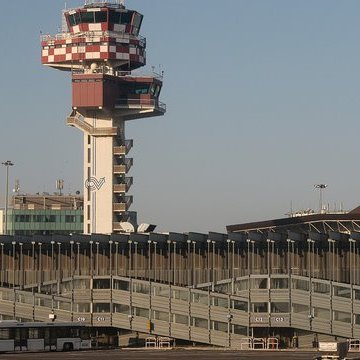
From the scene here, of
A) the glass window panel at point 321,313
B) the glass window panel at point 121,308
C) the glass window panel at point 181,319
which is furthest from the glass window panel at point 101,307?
the glass window panel at point 321,313

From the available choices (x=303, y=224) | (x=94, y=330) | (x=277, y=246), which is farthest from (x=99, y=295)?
(x=303, y=224)

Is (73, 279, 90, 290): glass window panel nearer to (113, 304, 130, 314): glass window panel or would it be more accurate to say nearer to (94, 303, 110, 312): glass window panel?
(94, 303, 110, 312): glass window panel

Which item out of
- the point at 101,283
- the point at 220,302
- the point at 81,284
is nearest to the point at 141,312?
the point at 101,283

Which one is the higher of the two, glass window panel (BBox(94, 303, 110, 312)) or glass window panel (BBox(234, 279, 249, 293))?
glass window panel (BBox(234, 279, 249, 293))

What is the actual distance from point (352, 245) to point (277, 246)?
8430 millimetres

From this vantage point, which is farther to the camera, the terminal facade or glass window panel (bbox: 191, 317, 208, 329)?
glass window panel (bbox: 191, 317, 208, 329)

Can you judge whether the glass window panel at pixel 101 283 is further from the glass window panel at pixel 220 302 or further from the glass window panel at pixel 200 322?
the glass window panel at pixel 220 302

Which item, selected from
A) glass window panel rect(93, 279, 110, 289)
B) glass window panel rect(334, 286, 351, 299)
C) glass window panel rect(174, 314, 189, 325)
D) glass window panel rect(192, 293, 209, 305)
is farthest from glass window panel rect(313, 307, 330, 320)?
glass window panel rect(93, 279, 110, 289)

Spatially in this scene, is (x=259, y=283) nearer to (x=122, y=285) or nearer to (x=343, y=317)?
(x=343, y=317)

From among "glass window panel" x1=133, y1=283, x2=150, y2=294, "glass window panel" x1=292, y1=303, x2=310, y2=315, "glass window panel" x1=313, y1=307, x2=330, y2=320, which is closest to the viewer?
"glass window panel" x1=313, y1=307, x2=330, y2=320

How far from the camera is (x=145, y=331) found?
130 metres

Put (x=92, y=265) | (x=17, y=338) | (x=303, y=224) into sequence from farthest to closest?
(x=303, y=224) → (x=92, y=265) → (x=17, y=338)

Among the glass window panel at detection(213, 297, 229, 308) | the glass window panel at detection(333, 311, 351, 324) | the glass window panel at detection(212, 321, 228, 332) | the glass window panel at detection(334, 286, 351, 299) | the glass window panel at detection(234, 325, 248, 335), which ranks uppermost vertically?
the glass window panel at detection(334, 286, 351, 299)

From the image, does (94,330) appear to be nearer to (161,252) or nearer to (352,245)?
(161,252)
